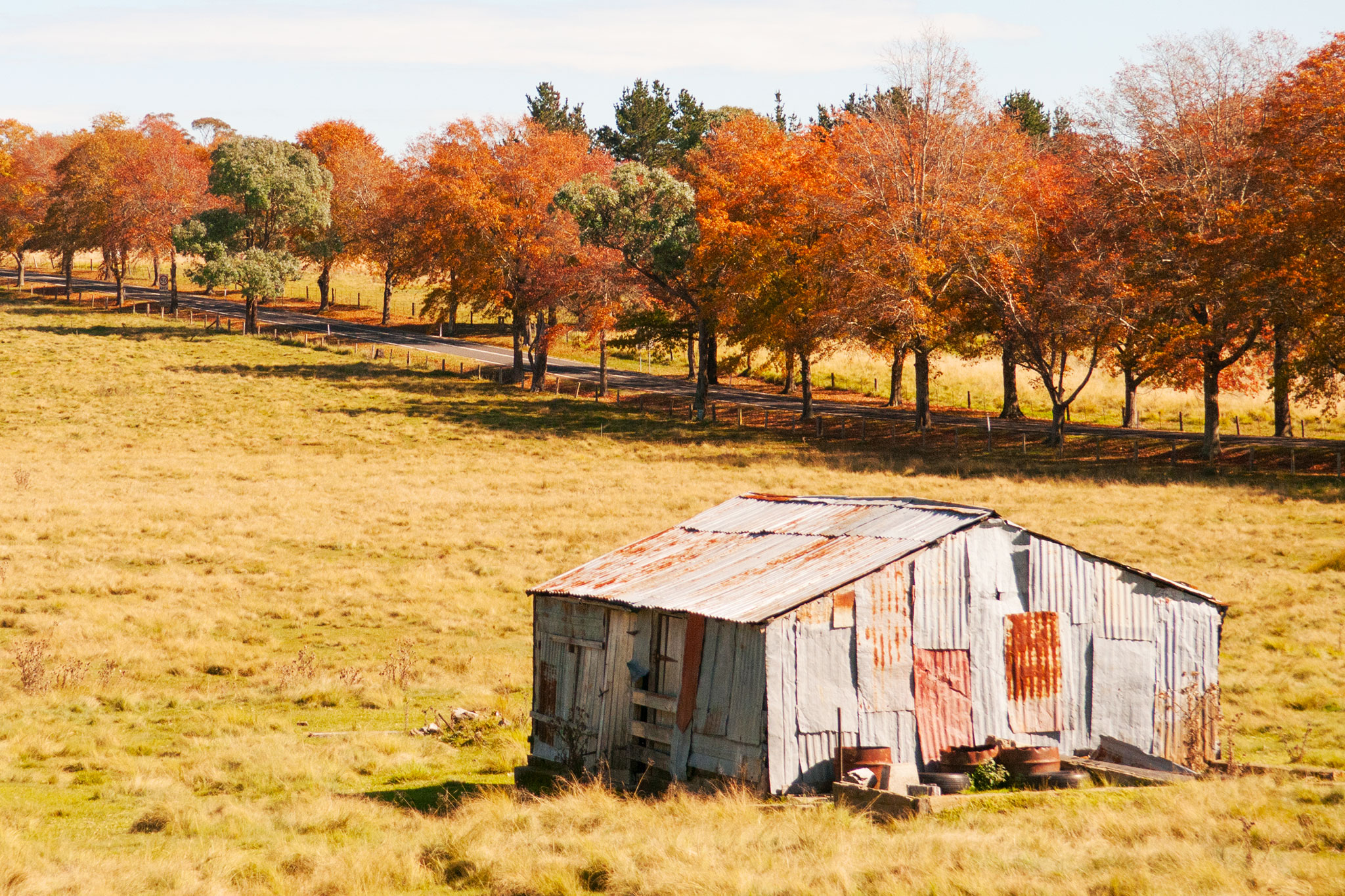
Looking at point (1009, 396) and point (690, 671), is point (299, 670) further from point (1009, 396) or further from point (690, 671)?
point (1009, 396)

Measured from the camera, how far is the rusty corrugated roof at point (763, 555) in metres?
14.4

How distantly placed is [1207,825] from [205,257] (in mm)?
66371

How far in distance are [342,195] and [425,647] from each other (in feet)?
209

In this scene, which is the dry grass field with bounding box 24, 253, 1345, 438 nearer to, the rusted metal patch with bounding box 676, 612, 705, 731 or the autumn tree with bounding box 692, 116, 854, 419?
the autumn tree with bounding box 692, 116, 854, 419

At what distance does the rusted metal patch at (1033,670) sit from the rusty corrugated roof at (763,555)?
170cm

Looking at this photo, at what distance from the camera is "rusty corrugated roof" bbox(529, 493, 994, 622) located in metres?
14.4

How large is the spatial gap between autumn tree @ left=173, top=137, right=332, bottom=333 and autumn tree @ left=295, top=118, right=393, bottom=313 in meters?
4.00

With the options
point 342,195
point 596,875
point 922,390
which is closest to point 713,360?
point 922,390

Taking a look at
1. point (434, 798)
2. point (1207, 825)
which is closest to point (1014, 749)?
point (1207, 825)

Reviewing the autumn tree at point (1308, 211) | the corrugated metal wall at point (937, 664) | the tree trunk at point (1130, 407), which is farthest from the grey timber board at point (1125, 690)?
the tree trunk at point (1130, 407)

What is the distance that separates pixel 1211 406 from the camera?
45.5 metres

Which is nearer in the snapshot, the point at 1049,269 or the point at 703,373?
the point at 1049,269

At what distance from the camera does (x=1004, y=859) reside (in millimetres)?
10898

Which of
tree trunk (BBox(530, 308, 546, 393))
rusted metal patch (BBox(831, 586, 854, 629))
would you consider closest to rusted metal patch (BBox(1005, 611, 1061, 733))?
rusted metal patch (BBox(831, 586, 854, 629))
